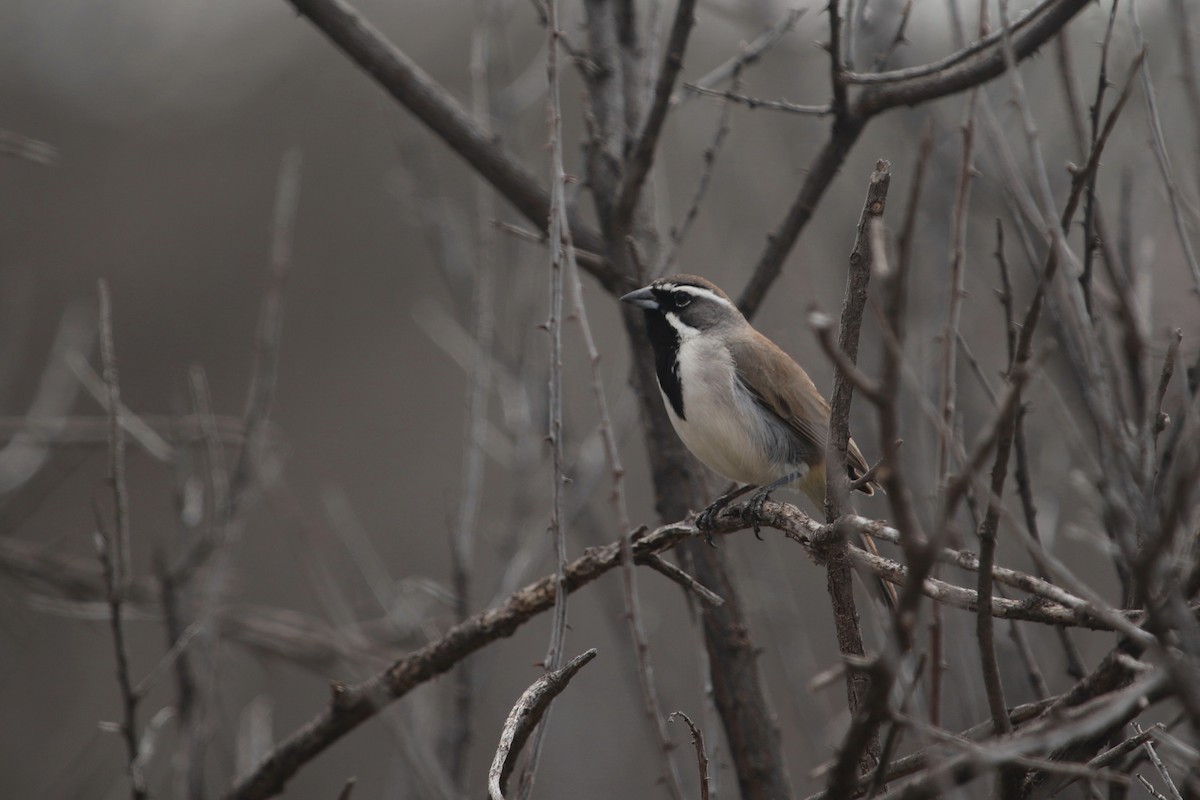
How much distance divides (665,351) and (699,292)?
12.6 inches

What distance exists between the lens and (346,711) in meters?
3.42

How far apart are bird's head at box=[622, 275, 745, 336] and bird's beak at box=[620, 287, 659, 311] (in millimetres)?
73

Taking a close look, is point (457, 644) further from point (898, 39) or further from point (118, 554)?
point (898, 39)

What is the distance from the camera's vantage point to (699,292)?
194 inches

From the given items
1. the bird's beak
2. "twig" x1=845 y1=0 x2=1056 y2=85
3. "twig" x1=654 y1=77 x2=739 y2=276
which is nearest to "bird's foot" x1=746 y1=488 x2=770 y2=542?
the bird's beak

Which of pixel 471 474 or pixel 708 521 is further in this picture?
pixel 471 474

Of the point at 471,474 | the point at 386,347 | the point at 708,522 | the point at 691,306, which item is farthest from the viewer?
the point at 386,347

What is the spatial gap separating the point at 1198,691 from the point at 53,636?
27.8 feet

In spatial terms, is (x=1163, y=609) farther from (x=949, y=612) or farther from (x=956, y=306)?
(x=949, y=612)

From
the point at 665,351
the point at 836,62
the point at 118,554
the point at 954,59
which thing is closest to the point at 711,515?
the point at 665,351

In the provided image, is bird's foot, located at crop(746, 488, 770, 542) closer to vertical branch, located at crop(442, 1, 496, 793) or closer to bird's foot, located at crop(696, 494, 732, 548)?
bird's foot, located at crop(696, 494, 732, 548)

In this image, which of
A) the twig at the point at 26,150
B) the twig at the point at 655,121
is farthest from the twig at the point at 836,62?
the twig at the point at 26,150

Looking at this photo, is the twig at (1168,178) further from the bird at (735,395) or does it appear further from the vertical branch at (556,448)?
the bird at (735,395)

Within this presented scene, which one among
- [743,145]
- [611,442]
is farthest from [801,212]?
[743,145]
